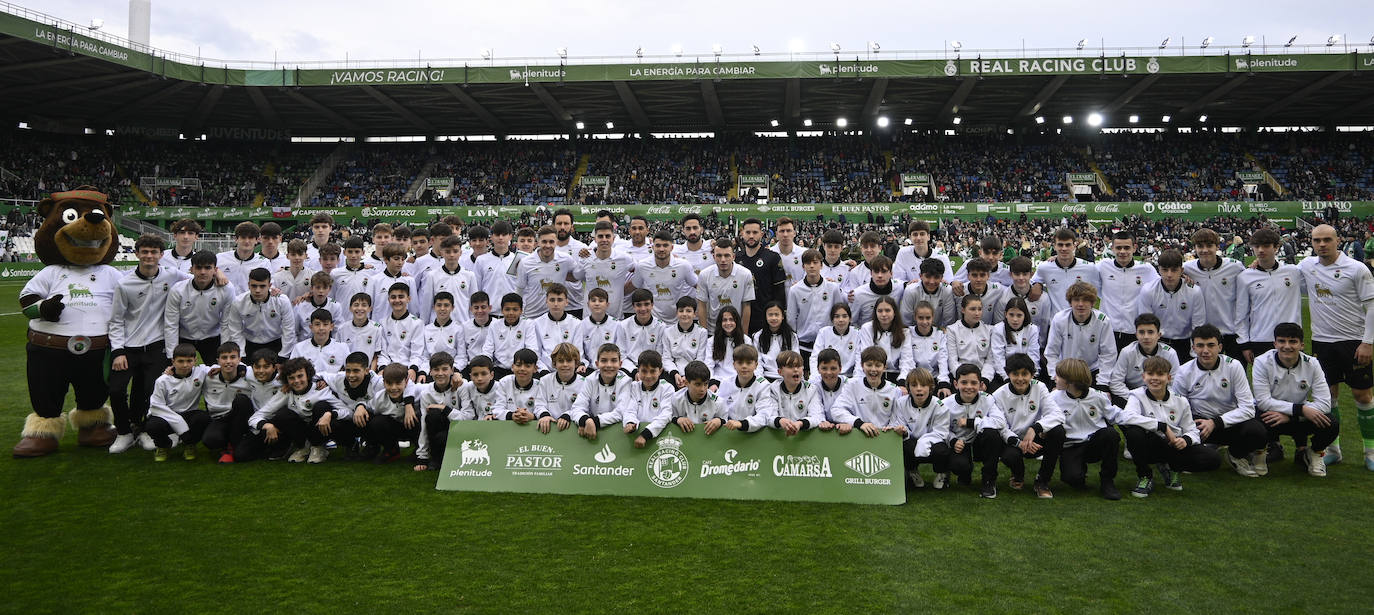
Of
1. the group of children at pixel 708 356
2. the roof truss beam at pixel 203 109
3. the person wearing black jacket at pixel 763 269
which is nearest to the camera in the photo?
the group of children at pixel 708 356

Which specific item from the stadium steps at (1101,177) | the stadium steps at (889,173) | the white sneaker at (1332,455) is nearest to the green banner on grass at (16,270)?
the white sneaker at (1332,455)

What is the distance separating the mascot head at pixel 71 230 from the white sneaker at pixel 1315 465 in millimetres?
10154

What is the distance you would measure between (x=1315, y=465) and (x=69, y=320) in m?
10.1

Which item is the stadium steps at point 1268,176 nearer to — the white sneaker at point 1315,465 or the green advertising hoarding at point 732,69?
the green advertising hoarding at point 732,69

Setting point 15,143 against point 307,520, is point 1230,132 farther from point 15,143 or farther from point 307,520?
point 15,143

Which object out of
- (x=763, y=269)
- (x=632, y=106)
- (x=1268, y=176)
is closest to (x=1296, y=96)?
(x=1268, y=176)

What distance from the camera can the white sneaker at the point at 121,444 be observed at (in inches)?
274

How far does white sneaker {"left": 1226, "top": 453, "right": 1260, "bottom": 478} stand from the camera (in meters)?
6.33

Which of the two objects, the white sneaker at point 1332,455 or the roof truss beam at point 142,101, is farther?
the roof truss beam at point 142,101

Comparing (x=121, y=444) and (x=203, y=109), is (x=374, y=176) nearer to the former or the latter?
(x=203, y=109)

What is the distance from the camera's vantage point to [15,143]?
1518 inches

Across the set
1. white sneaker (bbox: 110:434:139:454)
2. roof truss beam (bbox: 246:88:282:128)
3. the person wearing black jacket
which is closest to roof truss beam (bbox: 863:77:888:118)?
roof truss beam (bbox: 246:88:282:128)

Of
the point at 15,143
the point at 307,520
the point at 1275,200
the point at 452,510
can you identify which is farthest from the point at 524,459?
the point at 15,143

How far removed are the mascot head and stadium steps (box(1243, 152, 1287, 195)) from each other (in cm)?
4228
